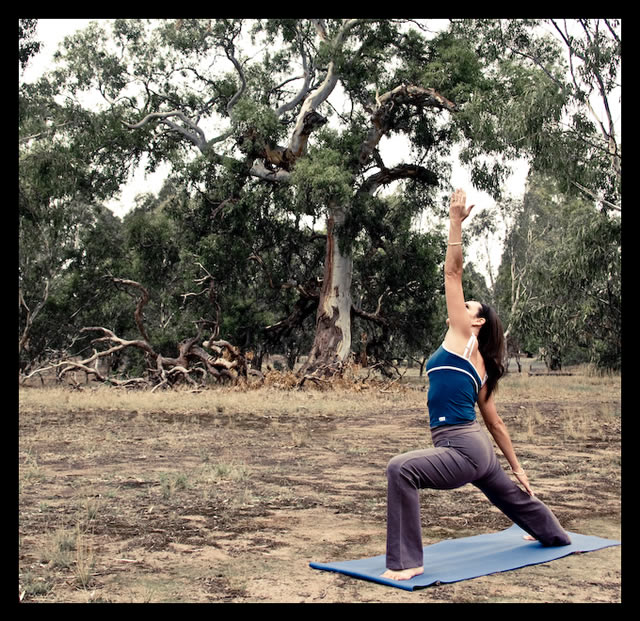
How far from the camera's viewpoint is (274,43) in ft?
94.7

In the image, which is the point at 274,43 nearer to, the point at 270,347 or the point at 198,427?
the point at 270,347

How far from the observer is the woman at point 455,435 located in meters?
4.91

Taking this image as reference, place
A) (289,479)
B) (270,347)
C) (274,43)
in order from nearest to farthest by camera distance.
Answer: (289,479), (274,43), (270,347)

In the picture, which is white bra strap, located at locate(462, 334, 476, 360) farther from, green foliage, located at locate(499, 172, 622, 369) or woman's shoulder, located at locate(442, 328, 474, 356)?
green foliage, located at locate(499, 172, 622, 369)

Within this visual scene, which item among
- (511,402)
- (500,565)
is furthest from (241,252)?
(500,565)

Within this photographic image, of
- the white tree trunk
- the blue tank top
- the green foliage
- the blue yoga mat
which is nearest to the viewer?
→ the blue yoga mat

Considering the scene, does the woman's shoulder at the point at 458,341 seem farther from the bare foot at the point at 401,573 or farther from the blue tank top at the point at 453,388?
the bare foot at the point at 401,573

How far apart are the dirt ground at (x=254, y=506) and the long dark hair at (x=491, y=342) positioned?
1272mm

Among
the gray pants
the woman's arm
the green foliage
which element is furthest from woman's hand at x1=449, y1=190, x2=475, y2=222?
the green foliage

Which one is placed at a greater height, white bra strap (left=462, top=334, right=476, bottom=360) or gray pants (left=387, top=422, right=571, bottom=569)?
white bra strap (left=462, top=334, right=476, bottom=360)

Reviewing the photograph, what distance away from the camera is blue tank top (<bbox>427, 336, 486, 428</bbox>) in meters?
5.05

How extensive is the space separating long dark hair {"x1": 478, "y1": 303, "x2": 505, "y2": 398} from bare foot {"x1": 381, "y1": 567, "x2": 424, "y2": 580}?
1.32 metres

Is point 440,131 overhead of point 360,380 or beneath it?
overhead

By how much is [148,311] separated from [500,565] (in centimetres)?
3676
